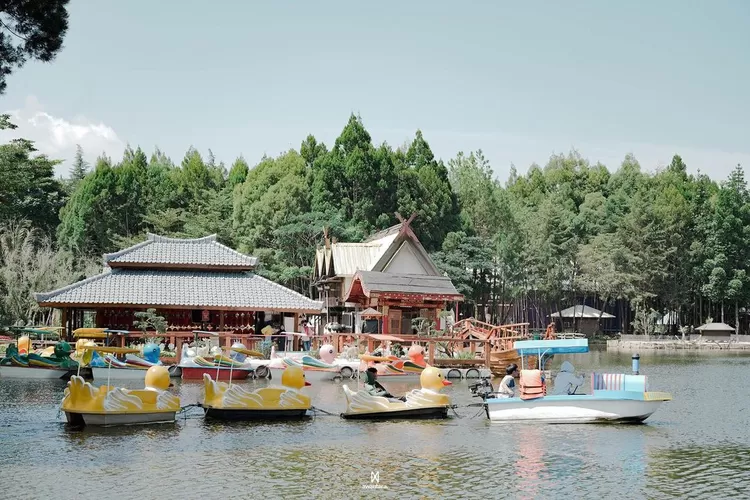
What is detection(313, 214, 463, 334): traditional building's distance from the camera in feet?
134

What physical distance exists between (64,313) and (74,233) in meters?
25.3

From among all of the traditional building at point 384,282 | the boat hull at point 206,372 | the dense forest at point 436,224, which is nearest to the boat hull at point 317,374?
the boat hull at point 206,372

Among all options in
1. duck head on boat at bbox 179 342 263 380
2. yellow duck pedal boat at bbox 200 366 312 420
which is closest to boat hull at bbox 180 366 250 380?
duck head on boat at bbox 179 342 263 380

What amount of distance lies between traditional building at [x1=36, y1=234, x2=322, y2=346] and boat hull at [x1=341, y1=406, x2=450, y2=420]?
57.9ft

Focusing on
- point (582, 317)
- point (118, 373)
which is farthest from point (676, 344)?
point (118, 373)

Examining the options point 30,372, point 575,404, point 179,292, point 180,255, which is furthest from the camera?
point 180,255

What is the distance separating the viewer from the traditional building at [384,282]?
40.9 meters

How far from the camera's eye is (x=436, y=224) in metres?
62.0

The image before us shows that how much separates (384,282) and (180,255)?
31.9 feet

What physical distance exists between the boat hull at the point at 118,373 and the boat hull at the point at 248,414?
35.6ft

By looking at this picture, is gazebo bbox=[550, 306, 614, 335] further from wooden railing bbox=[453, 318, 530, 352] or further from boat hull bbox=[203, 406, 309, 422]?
boat hull bbox=[203, 406, 309, 422]

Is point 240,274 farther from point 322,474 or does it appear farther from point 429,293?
point 322,474

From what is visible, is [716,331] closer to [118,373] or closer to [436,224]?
[436,224]

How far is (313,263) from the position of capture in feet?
186
